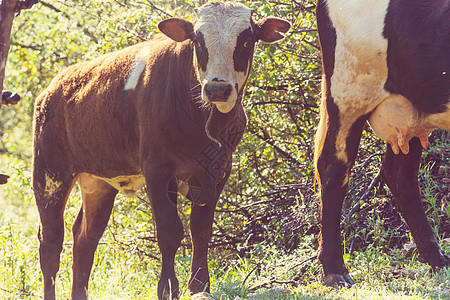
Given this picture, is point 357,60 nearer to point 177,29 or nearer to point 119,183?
point 177,29

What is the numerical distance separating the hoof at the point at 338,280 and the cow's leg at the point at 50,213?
7.95 feet

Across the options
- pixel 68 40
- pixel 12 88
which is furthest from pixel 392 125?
pixel 12 88

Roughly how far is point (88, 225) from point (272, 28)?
2.53 m

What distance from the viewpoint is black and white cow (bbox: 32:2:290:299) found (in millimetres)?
4914

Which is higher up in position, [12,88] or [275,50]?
[275,50]

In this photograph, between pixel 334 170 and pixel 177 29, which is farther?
pixel 334 170

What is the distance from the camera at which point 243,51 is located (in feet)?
16.1

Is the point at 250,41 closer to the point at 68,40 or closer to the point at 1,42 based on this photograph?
the point at 1,42

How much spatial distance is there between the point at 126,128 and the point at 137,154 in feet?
0.76

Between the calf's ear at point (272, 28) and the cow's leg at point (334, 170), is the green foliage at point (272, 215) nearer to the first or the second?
the cow's leg at point (334, 170)

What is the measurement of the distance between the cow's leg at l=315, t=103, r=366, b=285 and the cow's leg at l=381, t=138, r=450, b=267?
0.54m

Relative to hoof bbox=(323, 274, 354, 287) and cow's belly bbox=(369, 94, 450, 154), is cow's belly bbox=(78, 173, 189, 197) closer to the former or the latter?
hoof bbox=(323, 274, 354, 287)

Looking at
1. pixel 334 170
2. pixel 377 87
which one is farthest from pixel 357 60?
pixel 334 170

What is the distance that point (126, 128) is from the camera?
5477 millimetres
